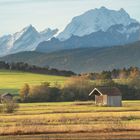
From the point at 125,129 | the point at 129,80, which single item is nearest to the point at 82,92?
the point at 129,80

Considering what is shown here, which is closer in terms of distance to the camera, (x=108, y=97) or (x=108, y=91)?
(x=108, y=97)

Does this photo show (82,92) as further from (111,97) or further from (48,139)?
(48,139)

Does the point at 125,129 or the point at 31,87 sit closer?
the point at 125,129

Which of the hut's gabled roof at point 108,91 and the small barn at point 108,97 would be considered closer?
the small barn at point 108,97

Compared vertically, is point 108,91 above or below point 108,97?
above

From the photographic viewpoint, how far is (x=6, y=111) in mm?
90875

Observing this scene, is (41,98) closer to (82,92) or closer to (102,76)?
(82,92)

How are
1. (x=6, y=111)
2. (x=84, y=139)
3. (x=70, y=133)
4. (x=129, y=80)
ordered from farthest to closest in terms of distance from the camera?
(x=129, y=80), (x=6, y=111), (x=70, y=133), (x=84, y=139)

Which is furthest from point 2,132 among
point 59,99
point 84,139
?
point 59,99

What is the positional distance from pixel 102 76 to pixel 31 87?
43.8 metres

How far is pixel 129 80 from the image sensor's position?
577 ft

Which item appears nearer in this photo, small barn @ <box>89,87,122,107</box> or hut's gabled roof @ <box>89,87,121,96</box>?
small barn @ <box>89,87,122,107</box>

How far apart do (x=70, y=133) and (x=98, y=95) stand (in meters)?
89.5

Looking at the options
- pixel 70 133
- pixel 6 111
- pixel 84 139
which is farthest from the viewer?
pixel 6 111
